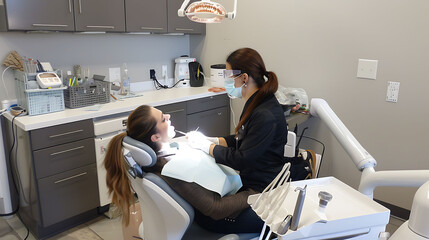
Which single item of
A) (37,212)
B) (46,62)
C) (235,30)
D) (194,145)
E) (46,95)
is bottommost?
(37,212)

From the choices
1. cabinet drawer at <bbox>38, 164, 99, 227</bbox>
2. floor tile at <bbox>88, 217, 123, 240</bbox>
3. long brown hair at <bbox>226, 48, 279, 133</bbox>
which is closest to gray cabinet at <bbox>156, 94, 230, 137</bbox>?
cabinet drawer at <bbox>38, 164, 99, 227</bbox>

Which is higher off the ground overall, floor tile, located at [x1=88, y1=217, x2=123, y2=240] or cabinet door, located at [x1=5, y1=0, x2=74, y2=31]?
cabinet door, located at [x1=5, y1=0, x2=74, y2=31]

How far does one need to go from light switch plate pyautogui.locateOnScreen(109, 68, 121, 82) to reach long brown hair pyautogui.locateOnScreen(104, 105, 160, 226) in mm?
1670

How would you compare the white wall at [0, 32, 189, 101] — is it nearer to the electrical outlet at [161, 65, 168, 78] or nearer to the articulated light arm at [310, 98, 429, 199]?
the electrical outlet at [161, 65, 168, 78]

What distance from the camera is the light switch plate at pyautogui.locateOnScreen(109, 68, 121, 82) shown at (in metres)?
2.97

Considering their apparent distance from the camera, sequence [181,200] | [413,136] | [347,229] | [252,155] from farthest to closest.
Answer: [413,136] < [252,155] < [181,200] < [347,229]

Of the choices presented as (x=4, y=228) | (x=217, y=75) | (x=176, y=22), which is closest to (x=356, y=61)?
(x=217, y=75)

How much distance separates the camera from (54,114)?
2219 mm

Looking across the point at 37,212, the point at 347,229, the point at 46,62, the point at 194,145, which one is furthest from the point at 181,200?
the point at 46,62

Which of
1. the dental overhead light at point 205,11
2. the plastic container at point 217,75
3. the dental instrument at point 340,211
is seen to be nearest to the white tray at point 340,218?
the dental instrument at point 340,211

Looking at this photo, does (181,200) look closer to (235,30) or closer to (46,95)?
(46,95)

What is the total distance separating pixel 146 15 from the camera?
2.84m

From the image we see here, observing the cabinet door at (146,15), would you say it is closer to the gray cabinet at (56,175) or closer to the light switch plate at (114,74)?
the light switch plate at (114,74)

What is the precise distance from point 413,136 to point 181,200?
1.93 metres
